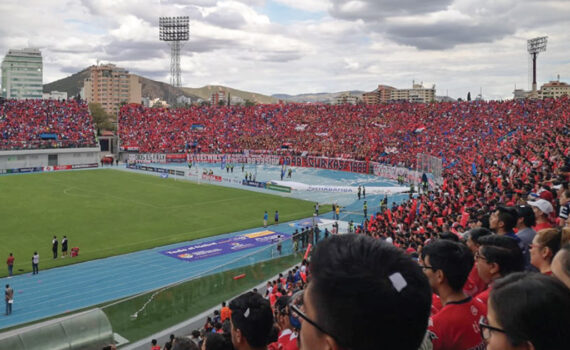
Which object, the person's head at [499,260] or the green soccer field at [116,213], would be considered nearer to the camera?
the person's head at [499,260]

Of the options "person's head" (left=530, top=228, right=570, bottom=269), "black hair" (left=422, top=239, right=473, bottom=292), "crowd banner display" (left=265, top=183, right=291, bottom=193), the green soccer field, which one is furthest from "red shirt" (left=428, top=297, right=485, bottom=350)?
"crowd banner display" (left=265, top=183, right=291, bottom=193)

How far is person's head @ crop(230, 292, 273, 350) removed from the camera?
3.81 metres

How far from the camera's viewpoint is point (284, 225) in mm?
30969

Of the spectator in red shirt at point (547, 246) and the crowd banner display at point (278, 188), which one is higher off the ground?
the spectator in red shirt at point (547, 246)

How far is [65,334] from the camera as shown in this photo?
31.9ft

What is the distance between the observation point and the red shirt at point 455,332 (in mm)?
3340

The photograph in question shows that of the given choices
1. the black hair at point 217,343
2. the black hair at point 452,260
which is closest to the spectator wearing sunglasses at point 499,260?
the black hair at point 452,260

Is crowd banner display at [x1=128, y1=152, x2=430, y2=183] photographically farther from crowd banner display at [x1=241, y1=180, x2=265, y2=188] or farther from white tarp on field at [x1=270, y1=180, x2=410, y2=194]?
crowd banner display at [x1=241, y1=180, x2=265, y2=188]

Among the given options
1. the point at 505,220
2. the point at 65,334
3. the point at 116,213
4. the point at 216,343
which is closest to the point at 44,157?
the point at 116,213

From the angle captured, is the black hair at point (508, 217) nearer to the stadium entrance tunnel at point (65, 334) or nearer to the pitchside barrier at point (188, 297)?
the stadium entrance tunnel at point (65, 334)

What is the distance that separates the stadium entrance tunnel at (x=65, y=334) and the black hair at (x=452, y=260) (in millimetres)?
8348

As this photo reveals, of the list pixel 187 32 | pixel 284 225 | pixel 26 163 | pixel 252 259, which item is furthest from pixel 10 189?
pixel 187 32

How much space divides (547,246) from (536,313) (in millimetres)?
2957

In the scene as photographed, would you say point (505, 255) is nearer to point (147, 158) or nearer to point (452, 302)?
point (452, 302)
